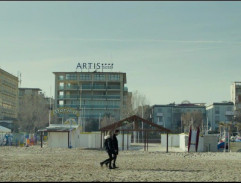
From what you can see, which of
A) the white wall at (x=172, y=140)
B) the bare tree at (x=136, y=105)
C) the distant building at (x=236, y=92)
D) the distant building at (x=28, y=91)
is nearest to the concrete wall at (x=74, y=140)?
the white wall at (x=172, y=140)

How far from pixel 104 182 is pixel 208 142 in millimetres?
32427

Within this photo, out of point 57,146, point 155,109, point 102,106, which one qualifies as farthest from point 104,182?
point 155,109

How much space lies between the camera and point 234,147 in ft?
152

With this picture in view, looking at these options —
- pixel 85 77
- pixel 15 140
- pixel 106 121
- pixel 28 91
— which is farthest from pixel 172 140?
pixel 28 91

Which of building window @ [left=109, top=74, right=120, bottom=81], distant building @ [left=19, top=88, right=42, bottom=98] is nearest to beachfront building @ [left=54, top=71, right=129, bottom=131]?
building window @ [left=109, top=74, right=120, bottom=81]

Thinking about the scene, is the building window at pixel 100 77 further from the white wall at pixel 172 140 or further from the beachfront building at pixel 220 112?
the white wall at pixel 172 140

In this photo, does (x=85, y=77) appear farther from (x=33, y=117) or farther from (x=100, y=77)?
(x=33, y=117)

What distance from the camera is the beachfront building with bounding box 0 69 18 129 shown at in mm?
104250

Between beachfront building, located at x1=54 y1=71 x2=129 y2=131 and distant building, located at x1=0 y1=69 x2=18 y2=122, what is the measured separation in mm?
9949

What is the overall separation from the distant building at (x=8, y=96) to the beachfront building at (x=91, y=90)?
9949 millimetres

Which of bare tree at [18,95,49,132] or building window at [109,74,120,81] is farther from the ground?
building window at [109,74,120,81]

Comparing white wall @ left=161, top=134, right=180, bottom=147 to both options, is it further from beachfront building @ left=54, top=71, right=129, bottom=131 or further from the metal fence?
beachfront building @ left=54, top=71, right=129, bottom=131

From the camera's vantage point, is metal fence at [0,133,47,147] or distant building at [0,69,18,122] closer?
metal fence at [0,133,47,147]

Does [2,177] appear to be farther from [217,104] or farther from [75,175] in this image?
[217,104]
